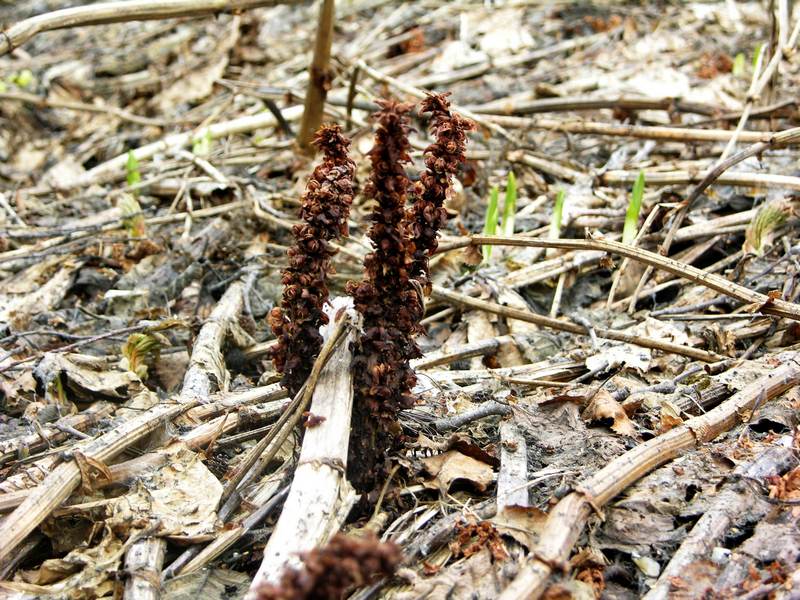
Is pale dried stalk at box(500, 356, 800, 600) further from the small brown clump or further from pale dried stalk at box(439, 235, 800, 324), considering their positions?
the small brown clump

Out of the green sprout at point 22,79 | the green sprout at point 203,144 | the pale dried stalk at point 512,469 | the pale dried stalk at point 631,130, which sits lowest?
the pale dried stalk at point 512,469

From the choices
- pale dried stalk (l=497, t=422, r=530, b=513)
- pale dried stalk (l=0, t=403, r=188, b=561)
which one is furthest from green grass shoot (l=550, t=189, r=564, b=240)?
pale dried stalk (l=0, t=403, r=188, b=561)

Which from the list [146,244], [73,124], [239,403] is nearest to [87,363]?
[239,403]

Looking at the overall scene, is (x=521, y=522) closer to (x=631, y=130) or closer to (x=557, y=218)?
(x=557, y=218)

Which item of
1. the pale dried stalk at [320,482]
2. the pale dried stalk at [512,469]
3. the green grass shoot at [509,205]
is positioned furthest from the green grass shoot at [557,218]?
the pale dried stalk at [320,482]

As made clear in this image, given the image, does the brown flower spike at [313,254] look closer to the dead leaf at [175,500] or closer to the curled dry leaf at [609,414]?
the dead leaf at [175,500]

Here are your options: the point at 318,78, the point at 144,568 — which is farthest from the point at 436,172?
the point at 318,78
